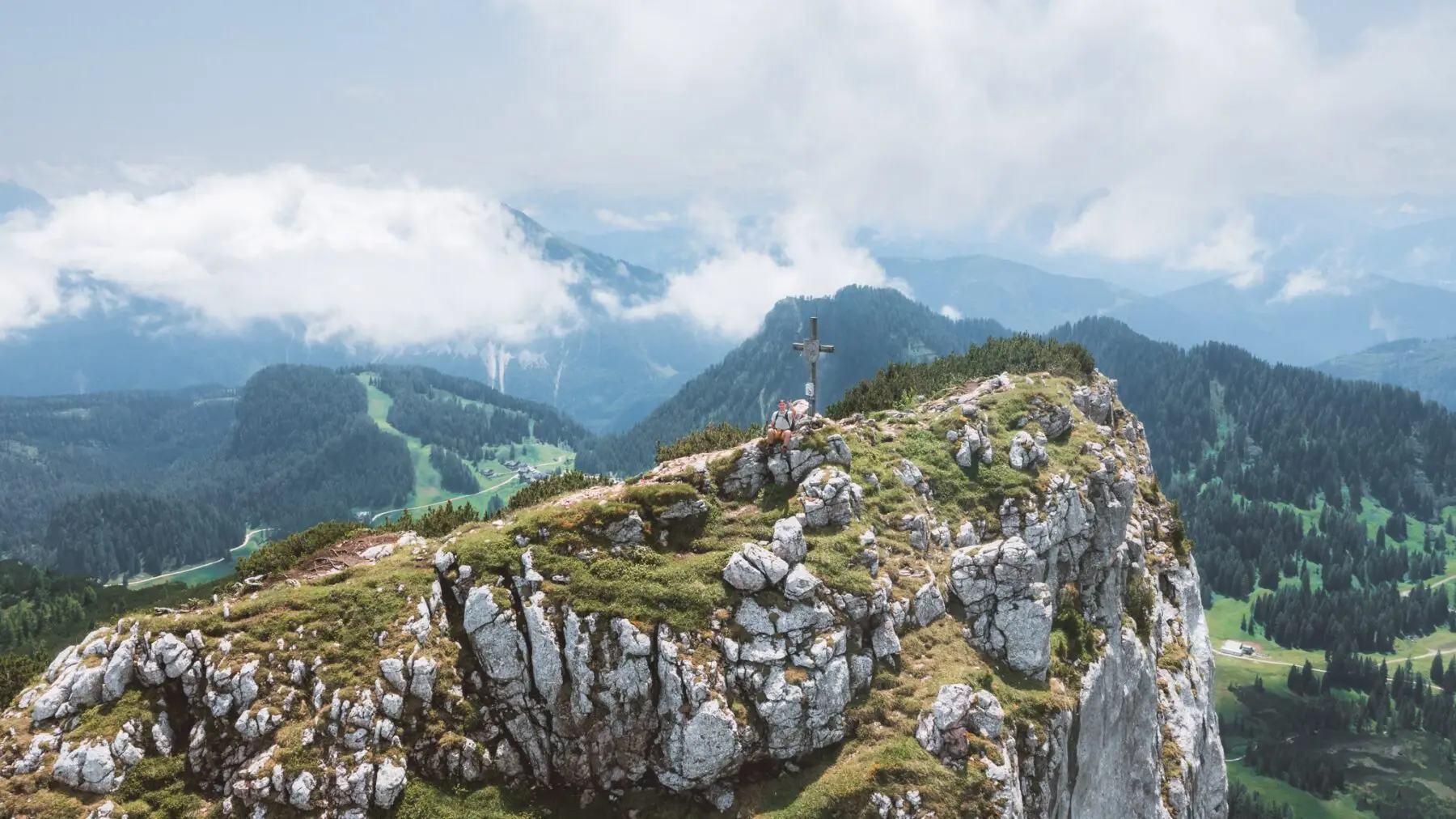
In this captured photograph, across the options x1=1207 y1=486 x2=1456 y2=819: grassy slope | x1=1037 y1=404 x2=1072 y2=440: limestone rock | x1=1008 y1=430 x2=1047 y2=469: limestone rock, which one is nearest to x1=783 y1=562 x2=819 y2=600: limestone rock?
x1=1008 y1=430 x2=1047 y2=469: limestone rock

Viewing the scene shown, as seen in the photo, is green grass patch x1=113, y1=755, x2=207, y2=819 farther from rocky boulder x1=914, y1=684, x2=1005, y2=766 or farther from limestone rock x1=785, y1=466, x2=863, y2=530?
rocky boulder x1=914, y1=684, x2=1005, y2=766

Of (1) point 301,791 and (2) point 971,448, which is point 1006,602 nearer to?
(2) point 971,448

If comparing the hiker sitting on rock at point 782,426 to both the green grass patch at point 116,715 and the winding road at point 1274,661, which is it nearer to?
the green grass patch at point 116,715

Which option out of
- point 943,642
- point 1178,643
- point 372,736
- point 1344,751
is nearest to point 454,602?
point 372,736

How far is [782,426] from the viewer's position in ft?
137

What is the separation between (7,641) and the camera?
108 m

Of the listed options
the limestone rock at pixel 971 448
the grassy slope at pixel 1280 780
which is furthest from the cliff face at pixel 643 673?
the grassy slope at pixel 1280 780

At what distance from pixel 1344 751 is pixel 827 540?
620 feet

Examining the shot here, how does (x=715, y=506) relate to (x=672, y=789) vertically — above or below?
above

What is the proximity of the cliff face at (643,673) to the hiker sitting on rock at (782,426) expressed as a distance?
42.7 inches

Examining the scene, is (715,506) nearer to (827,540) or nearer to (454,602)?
(827,540)

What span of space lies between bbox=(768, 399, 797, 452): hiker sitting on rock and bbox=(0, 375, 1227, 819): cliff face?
108cm

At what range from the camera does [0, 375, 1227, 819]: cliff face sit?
27.7 metres

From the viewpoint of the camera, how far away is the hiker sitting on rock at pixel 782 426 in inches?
1553
